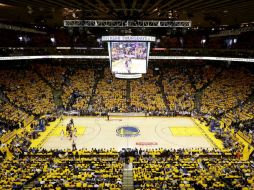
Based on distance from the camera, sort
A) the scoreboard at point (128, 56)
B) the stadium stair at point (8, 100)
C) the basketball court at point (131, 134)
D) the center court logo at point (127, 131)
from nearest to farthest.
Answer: the basketball court at point (131, 134), the center court logo at point (127, 131), the scoreboard at point (128, 56), the stadium stair at point (8, 100)

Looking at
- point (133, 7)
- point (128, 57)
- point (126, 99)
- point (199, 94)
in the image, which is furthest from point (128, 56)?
point (133, 7)

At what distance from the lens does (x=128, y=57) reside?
101 ft

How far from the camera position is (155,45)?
43844mm

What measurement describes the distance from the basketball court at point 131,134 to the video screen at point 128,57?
6655mm

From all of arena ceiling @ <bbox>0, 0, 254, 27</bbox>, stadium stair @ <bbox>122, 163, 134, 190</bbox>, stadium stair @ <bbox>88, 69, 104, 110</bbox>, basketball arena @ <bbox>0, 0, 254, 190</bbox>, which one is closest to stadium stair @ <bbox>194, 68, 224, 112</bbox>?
basketball arena @ <bbox>0, 0, 254, 190</bbox>

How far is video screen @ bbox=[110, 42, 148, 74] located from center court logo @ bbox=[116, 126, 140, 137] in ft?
22.1

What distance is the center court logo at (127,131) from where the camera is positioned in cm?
2841

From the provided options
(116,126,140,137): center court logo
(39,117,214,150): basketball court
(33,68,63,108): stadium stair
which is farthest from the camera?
(33,68,63,108): stadium stair

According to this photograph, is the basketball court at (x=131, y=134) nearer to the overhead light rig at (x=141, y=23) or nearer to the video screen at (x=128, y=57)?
the video screen at (x=128, y=57)

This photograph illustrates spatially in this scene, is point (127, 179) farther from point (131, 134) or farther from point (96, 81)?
point (96, 81)

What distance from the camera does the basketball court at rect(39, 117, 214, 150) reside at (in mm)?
25656

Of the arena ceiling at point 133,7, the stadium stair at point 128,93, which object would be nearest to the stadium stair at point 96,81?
the stadium stair at point 128,93

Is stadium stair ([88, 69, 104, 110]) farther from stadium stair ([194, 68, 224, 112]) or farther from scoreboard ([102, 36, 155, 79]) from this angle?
stadium stair ([194, 68, 224, 112])

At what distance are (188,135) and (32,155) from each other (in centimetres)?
1596
